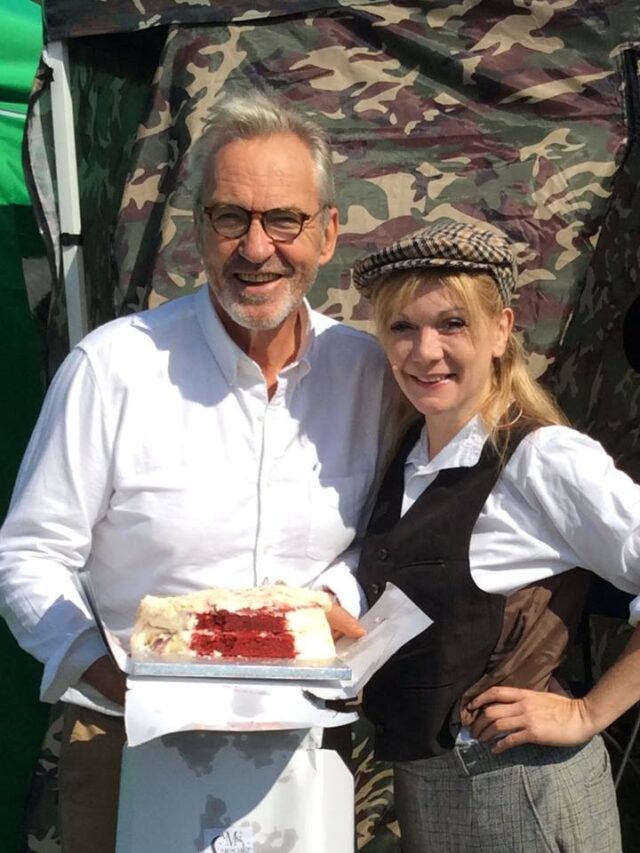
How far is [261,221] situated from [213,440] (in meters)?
0.45

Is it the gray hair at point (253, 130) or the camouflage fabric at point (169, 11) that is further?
the camouflage fabric at point (169, 11)

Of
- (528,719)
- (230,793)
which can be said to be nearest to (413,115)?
(528,719)

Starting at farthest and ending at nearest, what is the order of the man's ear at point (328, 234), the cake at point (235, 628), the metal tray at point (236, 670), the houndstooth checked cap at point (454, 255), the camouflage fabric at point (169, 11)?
the camouflage fabric at point (169, 11) < the man's ear at point (328, 234) < the houndstooth checked cap at point (454, 255) < the cake at point (235, 628) < the metal tray at point (236, 670)

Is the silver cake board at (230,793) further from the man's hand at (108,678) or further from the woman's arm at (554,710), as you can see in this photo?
the woman's arm at (554,710)

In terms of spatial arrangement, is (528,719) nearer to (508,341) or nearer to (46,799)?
(508,341)

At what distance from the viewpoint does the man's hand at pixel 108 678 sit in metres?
2.11

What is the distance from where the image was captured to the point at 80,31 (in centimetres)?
332

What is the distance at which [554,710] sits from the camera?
219 cm

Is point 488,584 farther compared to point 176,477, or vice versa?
point 176,477

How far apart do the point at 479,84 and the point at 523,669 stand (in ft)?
5.83

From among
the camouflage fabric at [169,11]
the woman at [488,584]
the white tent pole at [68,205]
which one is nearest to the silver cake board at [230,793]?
the woman at [488,584]

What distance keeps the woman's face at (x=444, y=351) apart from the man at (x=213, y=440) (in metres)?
0.28

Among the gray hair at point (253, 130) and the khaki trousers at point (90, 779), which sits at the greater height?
the gray hair at point (253, 130)

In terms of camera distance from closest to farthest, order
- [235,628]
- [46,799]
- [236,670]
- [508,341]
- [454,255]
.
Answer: [236,670] < [235,628] < [454,255] < [508,341] < [46,799]
